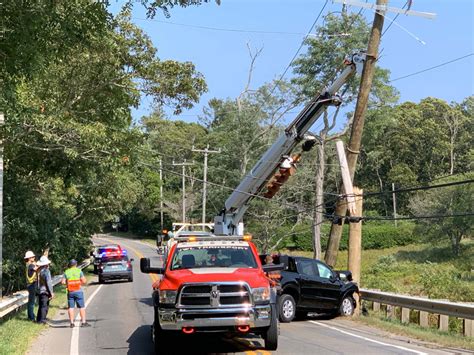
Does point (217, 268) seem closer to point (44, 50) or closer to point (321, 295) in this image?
point (44, 50)

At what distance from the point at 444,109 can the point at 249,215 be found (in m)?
41.9

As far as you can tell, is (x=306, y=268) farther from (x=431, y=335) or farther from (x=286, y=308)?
(x=431, y=335)

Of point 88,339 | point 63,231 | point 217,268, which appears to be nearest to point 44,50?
point 217,268

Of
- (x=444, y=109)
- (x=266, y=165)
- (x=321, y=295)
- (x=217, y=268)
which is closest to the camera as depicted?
(x=217, y=268)

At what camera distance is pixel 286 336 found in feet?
40.0

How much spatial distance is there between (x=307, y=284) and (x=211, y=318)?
21.7 ft

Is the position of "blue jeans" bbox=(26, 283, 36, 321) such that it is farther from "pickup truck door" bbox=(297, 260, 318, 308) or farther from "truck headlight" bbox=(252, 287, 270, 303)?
"truck headlight" bbox=(252, 287, 270, 303)

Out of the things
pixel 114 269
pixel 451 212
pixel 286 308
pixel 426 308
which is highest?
pixel 451 212

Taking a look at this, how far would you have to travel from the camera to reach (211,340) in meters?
11.1

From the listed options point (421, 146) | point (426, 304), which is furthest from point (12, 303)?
point (421, 146)

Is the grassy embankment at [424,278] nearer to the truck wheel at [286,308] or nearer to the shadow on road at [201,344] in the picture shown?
the truck wheel at [286,308]

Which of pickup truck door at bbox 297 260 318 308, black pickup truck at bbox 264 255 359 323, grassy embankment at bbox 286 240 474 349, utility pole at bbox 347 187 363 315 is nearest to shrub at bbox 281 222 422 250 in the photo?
grassy embankment at bbox 286 240 474 349

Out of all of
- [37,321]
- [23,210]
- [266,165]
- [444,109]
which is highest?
[444,109]

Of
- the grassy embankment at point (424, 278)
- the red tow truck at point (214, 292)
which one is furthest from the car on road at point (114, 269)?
the red tow truck at point (214, 292)
